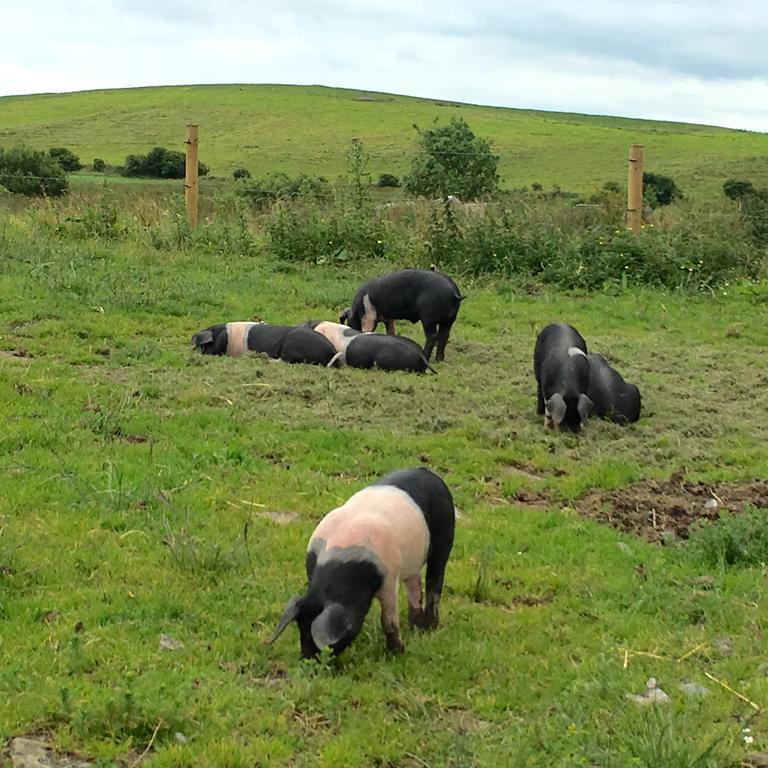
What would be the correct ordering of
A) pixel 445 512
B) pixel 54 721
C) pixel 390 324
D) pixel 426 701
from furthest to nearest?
pixel 390 324
pixel 445 512
pixel 426 701
pixel 54 721

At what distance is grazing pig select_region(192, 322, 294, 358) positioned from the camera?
9.45 metres

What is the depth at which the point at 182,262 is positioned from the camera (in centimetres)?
1402

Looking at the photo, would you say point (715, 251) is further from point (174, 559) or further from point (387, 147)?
point (387, 147)

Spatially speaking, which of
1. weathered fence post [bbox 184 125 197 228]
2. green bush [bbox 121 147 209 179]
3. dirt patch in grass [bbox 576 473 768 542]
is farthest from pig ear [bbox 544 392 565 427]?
green bush [bbox 121 147 209 179]

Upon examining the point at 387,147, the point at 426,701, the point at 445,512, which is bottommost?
the point at 426,701

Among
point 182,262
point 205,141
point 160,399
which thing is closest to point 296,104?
point 205,141

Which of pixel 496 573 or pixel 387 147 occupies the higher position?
pixel 387 147

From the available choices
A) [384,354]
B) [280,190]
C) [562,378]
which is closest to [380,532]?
[562,378]

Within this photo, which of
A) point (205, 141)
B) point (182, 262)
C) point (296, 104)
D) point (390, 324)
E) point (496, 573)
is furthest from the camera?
point (296, 104)

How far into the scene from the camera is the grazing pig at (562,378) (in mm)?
7617

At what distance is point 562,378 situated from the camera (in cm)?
782

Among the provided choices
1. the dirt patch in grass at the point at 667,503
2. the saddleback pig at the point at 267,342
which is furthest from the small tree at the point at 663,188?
the dirt patch in grass at the point at 667,503

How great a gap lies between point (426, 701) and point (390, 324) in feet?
22.3

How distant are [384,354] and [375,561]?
5248 millimetres
